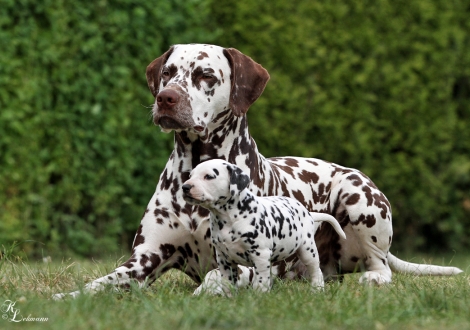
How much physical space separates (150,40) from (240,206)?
4701mm

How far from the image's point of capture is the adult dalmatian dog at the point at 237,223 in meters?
4.50

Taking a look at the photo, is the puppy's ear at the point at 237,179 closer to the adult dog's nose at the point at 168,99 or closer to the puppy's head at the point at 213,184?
Result: the puppy's head at the point at 213,184

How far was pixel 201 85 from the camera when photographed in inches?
204

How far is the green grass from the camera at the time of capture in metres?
3.63

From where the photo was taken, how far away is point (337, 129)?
9930mm

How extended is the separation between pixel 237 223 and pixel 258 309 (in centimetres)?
73

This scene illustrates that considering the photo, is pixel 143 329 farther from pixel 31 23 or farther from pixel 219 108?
pixel 31 23

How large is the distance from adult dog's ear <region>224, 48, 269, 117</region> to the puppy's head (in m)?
0.79

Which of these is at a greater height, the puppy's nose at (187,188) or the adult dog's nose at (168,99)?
the adult dog's nose at (168,99)

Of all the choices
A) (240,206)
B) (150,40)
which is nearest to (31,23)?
(150,40)

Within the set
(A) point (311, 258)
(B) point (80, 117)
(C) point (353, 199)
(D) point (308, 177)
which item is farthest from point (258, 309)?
(B) point (80, 117)
